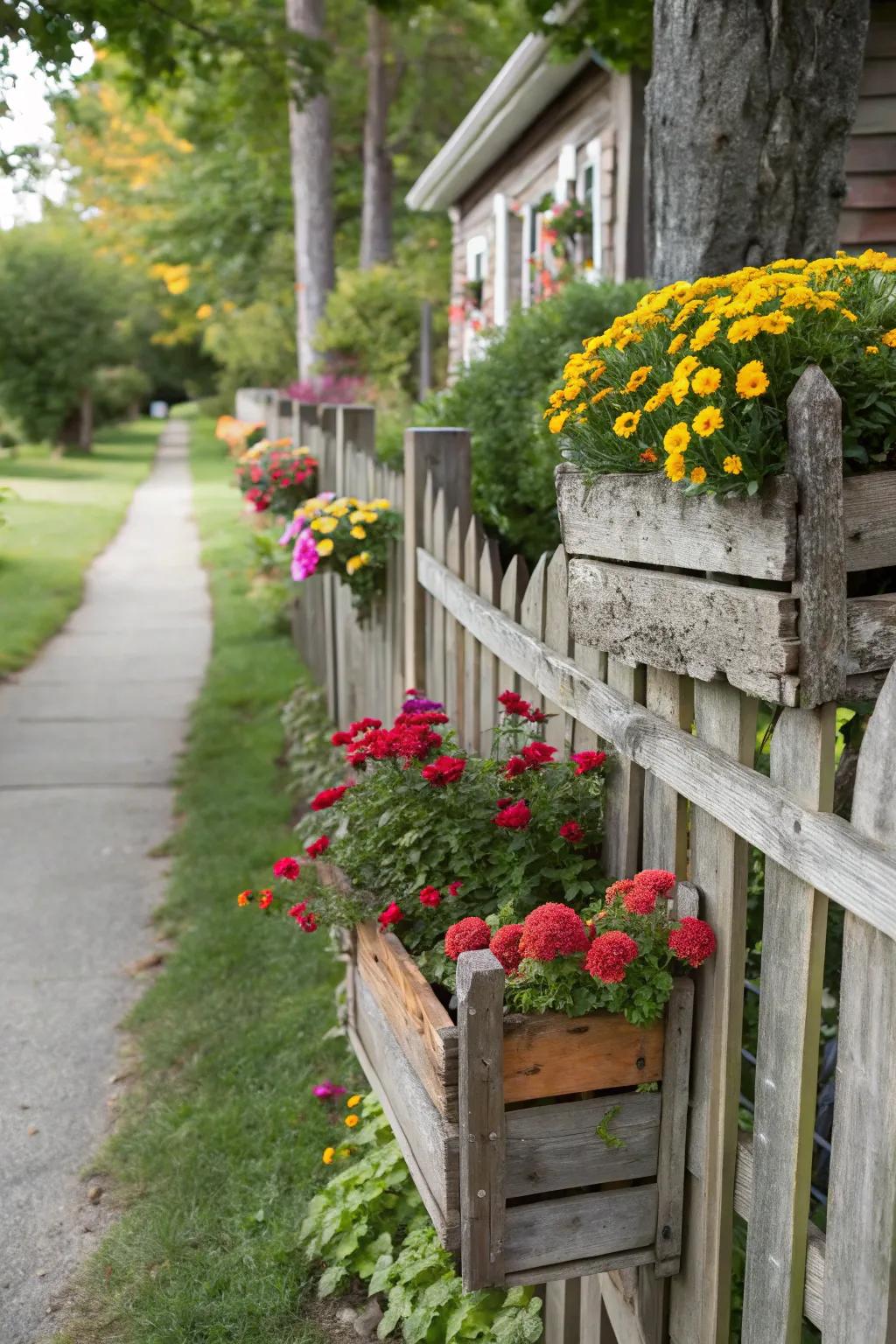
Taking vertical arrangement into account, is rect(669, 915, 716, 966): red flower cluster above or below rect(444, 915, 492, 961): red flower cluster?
above

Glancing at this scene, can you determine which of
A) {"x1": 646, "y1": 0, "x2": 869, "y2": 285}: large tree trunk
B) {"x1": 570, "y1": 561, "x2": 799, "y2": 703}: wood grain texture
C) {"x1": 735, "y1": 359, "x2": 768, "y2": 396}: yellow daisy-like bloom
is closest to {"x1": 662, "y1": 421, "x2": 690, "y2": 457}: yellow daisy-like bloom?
{"x1": 735, "y1": 359, "x2": 768, "y2": 396}: yellow daisy-like bloom

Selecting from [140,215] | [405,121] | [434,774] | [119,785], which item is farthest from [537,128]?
[140,215]

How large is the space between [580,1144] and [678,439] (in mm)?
1194

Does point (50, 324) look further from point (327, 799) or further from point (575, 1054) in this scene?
point (575, 1054)

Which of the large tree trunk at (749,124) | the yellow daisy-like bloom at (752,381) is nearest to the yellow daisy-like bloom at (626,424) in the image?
the yellow daisy-like bloom at (752,381)

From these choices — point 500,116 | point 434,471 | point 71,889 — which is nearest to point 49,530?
point 500,116

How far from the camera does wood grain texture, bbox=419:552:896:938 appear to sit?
1662 mm

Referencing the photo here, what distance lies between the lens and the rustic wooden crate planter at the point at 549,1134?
6.78ft

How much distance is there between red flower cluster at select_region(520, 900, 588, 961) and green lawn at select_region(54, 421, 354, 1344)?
1.31 m

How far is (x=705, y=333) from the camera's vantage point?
6.05 feet

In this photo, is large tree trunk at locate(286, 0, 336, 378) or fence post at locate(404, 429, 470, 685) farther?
large tree trunk at locate(286, 0, 336, 378)

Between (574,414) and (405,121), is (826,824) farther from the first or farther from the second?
Result: (405,121)

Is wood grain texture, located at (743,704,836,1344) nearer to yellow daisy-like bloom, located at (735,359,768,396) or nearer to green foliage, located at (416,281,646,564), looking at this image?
yellow daisy-like bloom, located at (735,359,768,396)

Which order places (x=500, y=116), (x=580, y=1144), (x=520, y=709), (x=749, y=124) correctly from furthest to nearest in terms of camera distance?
(x=500, y=116)
(x=749, y=124)
(x=520, y=709)
(x=580, y=1144)
